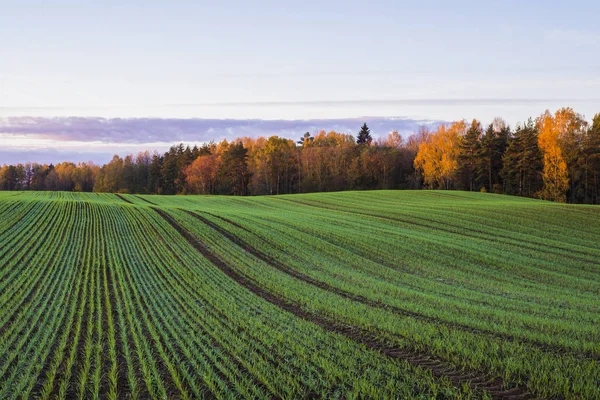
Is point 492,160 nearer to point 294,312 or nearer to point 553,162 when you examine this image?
point 553,162

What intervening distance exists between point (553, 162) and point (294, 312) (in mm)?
59697

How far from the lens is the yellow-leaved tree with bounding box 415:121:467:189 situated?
7525 centimetres

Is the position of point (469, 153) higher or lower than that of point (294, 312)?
higher

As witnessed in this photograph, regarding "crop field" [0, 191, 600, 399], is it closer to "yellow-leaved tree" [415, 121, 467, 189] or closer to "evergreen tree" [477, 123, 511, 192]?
"evergreen tree" [477, 123, 511, 192]

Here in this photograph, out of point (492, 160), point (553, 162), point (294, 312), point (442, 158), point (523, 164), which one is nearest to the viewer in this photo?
point (294, 312)

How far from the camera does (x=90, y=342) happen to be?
996cm

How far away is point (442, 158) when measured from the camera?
7669 centimetres

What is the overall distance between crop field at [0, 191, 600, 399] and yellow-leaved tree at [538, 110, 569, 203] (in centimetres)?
3239

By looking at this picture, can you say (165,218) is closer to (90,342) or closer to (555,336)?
(90,342)

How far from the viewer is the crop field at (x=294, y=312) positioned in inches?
306

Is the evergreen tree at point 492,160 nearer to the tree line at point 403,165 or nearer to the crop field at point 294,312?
the tree line at point 403,165

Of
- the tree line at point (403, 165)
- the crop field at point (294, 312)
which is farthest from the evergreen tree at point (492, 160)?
the crop field at point (294, 312)

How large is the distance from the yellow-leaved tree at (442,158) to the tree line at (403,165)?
17 cm

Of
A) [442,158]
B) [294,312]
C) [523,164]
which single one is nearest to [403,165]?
[442,158]
